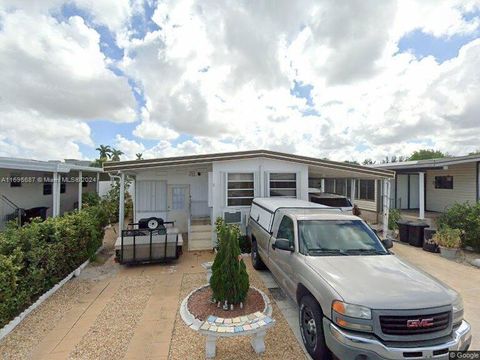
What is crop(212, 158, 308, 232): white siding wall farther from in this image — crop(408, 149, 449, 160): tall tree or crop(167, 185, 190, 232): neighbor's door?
crop(408, 149, 449, 160): tall tree

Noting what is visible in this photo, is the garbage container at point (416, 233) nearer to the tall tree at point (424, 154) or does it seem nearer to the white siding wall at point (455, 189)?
the white siding wall at point (455, 189)

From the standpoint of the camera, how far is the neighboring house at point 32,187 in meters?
8.35

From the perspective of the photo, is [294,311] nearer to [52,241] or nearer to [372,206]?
[52,241]

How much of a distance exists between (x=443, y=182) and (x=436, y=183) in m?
0.51

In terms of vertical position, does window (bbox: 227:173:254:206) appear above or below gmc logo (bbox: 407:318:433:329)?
above

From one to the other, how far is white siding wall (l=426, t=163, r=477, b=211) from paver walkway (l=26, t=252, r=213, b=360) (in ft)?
45.4

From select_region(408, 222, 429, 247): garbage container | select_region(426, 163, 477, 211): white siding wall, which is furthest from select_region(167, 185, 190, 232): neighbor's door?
select_region(426, 163, 477, 211): white siding wall

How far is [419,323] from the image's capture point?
287 cm

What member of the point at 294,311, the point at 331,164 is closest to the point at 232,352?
the point at 294,311

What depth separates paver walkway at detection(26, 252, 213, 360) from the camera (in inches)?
149

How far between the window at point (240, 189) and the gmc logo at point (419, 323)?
691 cm

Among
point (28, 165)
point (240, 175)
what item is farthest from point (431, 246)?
point (28, 165)

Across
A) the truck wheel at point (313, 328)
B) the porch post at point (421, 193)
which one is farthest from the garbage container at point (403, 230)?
the truck wheel at point (313, 328)

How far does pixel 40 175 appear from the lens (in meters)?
12.1
